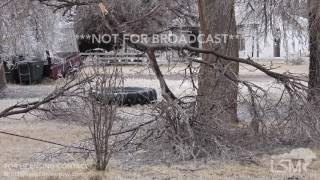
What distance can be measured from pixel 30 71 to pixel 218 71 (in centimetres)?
1861

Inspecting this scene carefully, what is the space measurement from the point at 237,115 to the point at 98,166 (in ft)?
17.5

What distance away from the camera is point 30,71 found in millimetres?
27125

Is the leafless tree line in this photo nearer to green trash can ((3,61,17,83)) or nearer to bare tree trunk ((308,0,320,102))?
bare tree trunk ((308,0,320,102))

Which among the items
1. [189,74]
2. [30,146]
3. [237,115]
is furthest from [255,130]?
[30,146]

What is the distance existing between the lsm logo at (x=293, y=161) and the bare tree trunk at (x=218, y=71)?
4.01 ft

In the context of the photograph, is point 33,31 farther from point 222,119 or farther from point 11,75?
point 222,119

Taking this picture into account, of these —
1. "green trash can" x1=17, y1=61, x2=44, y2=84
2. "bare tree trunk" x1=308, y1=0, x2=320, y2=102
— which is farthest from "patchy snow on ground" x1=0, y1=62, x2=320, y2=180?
"green trash can" x1=17, y1=61, x2=44, y2=84

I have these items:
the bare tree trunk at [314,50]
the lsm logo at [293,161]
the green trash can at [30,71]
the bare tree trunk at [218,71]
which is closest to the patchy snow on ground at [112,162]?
the lsm logo at [293,161]

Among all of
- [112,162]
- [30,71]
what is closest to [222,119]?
[112,162]

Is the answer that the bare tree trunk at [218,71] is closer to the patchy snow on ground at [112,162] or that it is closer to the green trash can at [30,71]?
the patchy snow on ground at [112,162]

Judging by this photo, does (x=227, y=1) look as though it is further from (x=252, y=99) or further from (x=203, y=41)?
(x=252, y=99)

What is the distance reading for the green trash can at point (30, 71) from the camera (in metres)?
26.9

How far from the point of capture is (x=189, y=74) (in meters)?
10.3

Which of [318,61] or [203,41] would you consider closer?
[203,41]
